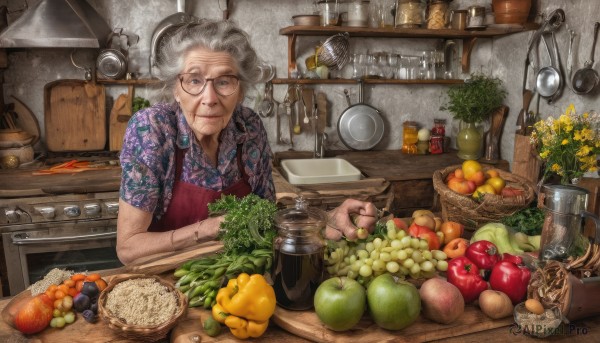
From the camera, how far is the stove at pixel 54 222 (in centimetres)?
268

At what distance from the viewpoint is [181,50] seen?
182 cm

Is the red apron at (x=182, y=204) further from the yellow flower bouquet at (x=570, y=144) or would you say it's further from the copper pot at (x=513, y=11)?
the copper pot at (x=513, y=11)

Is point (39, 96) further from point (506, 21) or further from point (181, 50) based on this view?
point (506, 21)

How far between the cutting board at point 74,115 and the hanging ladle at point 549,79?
3063mm

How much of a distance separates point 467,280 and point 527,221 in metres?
0.79

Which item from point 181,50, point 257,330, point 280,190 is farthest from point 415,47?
point 257,330

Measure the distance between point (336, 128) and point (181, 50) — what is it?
7.37ft

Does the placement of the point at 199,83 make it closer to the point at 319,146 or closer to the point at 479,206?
the point at 479,206

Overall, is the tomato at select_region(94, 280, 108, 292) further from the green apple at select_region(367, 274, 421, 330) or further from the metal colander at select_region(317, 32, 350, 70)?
the metal colander at select_region(317, 32, 350, 70)

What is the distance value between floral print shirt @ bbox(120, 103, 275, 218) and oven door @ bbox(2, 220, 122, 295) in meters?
1.10

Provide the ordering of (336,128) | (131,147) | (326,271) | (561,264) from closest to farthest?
(561,264) → (326,271) → (131,147) → (336,128)

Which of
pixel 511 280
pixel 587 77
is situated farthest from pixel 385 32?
pixel 511 280

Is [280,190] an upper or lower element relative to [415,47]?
lower

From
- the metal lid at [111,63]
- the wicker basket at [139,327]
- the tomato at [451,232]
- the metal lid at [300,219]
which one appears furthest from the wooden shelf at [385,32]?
the wicker basket at [139,327]
